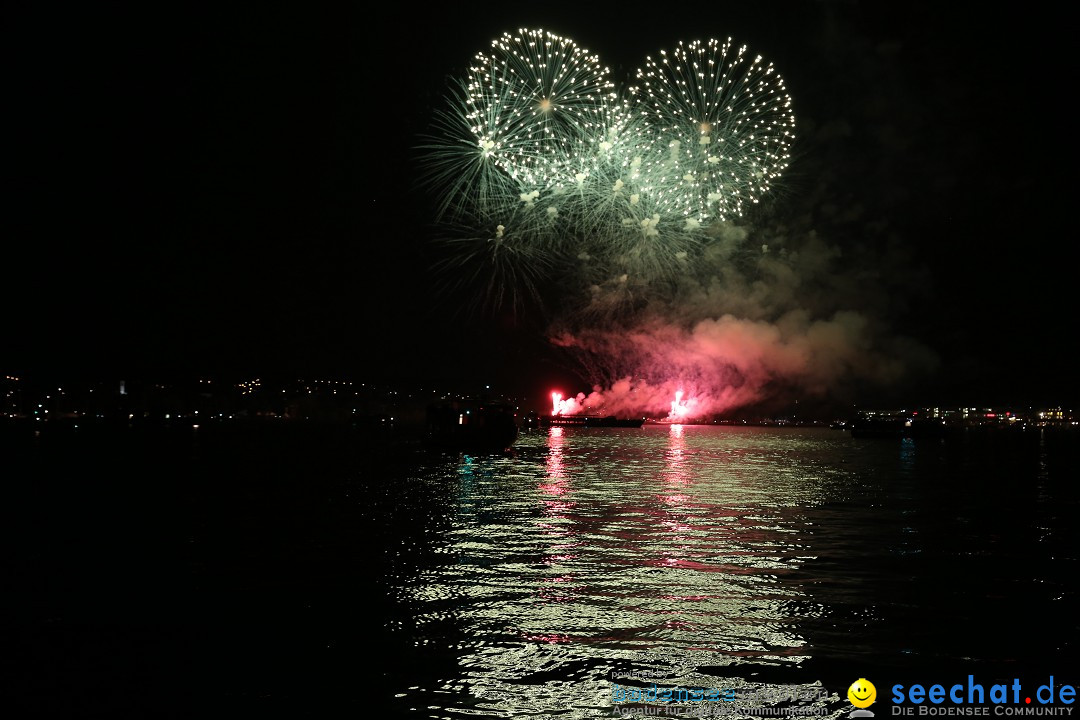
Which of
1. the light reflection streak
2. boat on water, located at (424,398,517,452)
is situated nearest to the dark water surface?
the light reflection streak

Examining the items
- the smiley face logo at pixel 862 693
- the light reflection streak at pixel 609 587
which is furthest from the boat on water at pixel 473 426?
the smiley face logo at pixel 862 693

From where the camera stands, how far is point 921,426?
142 metres

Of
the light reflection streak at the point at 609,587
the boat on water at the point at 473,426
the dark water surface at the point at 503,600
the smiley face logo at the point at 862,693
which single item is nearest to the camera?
the smiley face logo at the point at 862,693

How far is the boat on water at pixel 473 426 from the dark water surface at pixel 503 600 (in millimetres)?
45594

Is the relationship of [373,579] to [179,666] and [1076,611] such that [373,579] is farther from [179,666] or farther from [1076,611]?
[1076,611]

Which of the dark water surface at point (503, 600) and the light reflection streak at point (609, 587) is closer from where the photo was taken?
the dark water surface at point (503, 600)

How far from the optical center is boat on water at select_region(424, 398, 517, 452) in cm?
7688

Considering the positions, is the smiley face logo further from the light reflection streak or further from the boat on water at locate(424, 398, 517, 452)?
the boat on water at locate(424, 398, 517, 452)

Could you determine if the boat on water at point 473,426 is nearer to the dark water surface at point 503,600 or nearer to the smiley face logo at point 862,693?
the dark water surface at point 503,600

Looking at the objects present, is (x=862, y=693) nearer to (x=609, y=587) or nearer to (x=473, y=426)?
(x=609, y=587)

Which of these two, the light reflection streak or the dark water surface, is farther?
the light reflection streak

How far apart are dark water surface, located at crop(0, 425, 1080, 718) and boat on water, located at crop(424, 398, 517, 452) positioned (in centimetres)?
4559

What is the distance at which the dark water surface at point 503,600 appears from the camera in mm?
9531

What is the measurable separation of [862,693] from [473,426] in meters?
69.7
